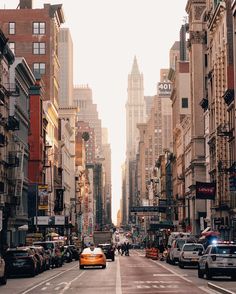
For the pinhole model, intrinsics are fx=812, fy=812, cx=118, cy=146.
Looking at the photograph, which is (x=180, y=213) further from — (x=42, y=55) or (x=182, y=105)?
(x=42, y=55)

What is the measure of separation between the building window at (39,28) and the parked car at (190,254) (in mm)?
78812

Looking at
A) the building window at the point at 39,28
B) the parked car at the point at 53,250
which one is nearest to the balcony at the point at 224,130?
the parked car at the point at 53,250

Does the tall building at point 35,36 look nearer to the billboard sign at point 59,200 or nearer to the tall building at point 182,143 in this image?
the billboard sign at point 59,200

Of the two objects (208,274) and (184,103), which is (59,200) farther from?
(208,274)

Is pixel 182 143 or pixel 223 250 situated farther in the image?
pixel 182 143

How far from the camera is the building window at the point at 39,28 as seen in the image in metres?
129

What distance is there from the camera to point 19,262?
46031mm

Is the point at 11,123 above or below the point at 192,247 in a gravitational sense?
above

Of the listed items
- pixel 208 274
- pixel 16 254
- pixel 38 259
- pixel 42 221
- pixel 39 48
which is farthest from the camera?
pixel 39 48

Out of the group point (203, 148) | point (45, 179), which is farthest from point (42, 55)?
point (203, 148)

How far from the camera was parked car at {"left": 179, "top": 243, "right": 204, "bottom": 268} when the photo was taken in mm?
55094

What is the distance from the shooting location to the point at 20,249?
4612 centimetres

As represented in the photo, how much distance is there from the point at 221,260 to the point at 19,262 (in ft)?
43.0

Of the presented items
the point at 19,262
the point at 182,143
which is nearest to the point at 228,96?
the point at 19,262
